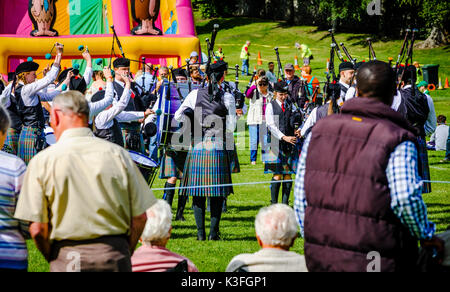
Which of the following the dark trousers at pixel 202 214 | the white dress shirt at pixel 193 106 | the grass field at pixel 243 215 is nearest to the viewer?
the grass field at pixel 243 215

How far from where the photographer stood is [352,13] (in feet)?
106

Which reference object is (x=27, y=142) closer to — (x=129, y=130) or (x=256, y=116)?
(x=129, y=130)

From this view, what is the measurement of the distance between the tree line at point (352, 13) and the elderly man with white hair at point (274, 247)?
23597 millimetres

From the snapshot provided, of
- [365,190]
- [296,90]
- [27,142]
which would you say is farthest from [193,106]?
[296,90]

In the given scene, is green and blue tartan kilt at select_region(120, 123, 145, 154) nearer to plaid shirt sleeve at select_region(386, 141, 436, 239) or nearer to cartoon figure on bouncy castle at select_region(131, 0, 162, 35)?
plaid shirt sleeve at select_region(386, 141, 436, 239)

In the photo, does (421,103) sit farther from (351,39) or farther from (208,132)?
(351,39)

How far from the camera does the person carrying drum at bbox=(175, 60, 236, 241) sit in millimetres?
6145

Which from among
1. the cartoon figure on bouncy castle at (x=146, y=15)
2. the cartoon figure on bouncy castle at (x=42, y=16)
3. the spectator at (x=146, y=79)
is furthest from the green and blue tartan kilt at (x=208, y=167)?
the cartoon figure on bouncy castle at (x=42, y=16)

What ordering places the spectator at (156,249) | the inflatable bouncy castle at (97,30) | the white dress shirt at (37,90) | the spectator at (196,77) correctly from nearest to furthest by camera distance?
the spectator at (156,249) < the white dress shirt at (37,90) < the spectator at (196,77) < the inflatable bouncy castle at (97,30)

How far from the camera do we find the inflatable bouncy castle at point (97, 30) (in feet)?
46.4

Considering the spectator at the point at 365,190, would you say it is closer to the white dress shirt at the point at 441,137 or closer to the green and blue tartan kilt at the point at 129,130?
the green and blue tartan kilt at the point at 129,130

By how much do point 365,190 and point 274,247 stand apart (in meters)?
0.59
